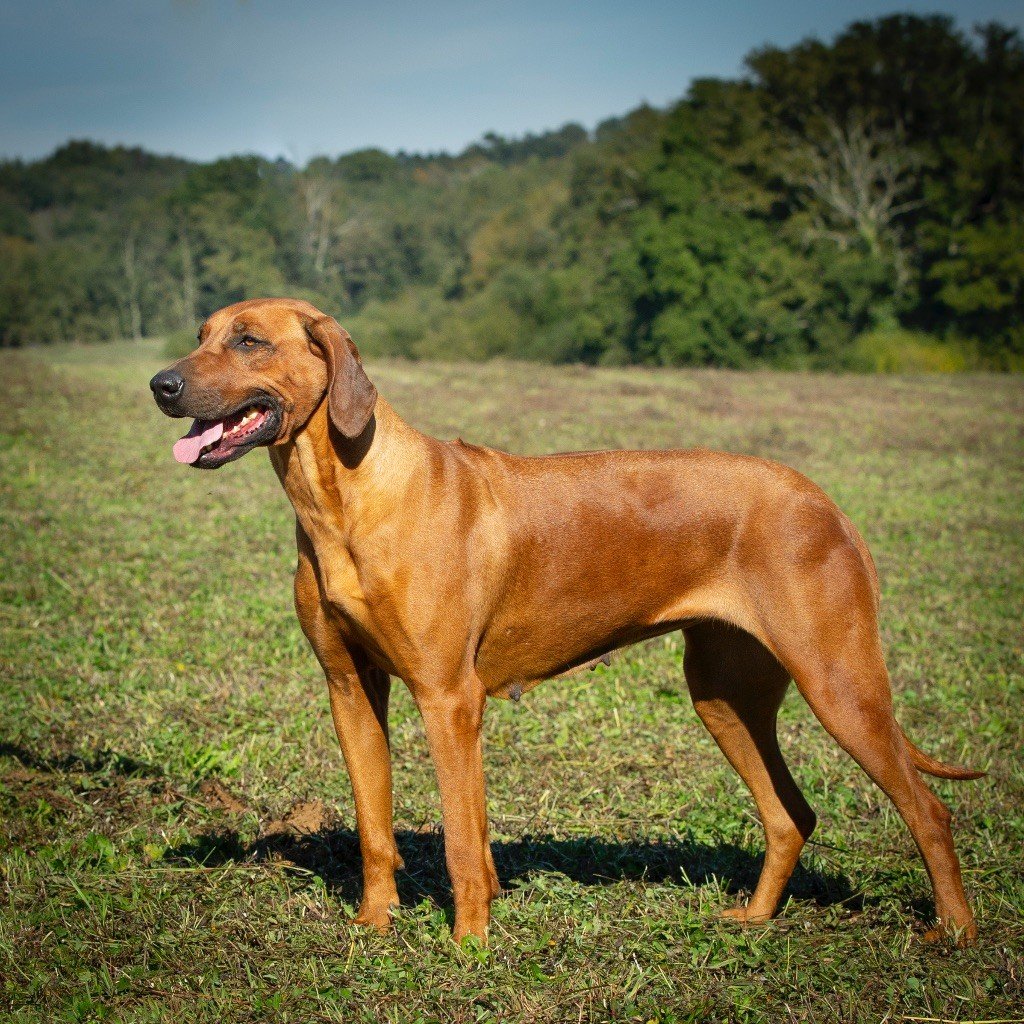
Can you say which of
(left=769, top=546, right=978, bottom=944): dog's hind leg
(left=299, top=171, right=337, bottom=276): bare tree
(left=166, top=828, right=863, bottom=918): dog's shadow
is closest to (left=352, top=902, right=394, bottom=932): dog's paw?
(left=166, top=828, right=863, bottom=918): dog's shadow

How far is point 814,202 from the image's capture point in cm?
4131

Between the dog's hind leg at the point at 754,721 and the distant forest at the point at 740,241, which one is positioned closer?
the dog's hind leg at the point at 754,721

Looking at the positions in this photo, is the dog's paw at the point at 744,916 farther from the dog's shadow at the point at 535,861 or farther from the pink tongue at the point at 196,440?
the pink tongue at the point at 196,440

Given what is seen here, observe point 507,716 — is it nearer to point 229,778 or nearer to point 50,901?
point 229,778

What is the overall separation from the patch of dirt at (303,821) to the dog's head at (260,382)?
187cm

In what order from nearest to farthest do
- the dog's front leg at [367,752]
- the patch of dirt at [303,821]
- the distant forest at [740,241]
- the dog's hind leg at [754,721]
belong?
the dog's front leg at [367,752] → the dog's hind leg at [754,721] → the patch of dirt at [303,821] → the distant forest at [740,241]

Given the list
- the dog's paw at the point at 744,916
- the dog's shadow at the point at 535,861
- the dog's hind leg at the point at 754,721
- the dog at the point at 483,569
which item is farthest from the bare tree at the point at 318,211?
the dog's paw at the point at 744,916

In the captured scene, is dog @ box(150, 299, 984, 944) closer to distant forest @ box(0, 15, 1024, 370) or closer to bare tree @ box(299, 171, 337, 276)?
distant forest @ box(0, 15, 1024, 370)

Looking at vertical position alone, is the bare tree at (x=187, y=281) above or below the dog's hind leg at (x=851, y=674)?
above

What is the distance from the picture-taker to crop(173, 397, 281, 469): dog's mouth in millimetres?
3307

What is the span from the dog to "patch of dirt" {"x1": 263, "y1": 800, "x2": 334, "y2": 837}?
753 mm

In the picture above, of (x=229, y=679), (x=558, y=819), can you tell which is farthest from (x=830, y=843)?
(x=229, y=679)

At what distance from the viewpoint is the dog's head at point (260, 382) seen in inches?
129

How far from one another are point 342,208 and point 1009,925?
52323 mm
